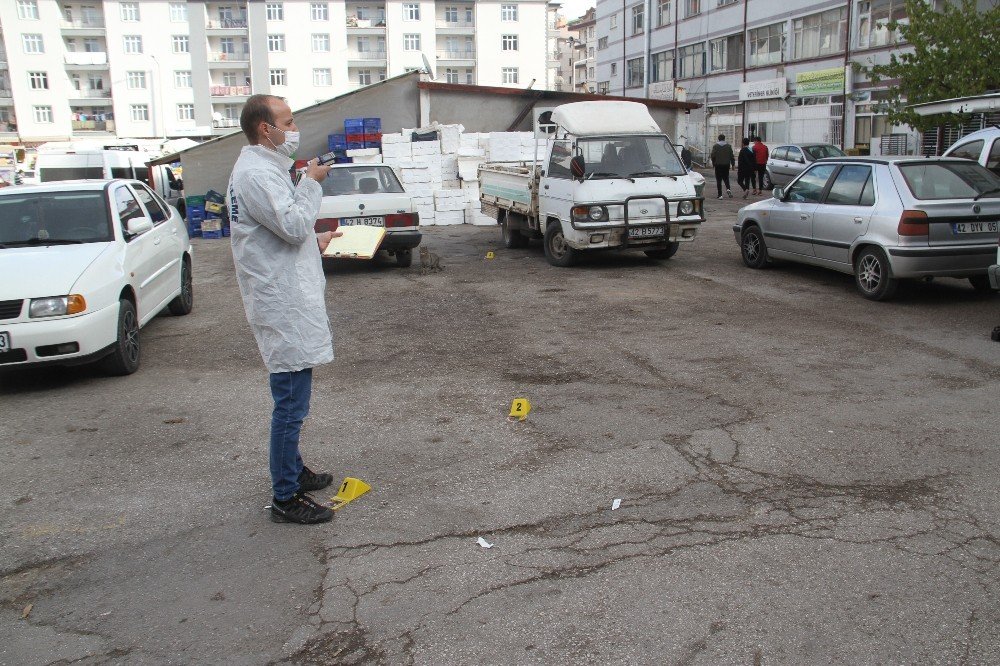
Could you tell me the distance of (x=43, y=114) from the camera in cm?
6838

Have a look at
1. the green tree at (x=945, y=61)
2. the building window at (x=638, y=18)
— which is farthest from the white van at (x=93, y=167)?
the building window at (x=638, y=18)

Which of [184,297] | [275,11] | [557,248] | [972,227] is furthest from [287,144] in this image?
[275,11]

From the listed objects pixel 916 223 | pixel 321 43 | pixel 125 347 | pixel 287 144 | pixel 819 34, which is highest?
pixel 321 43

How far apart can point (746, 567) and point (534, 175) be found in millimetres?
10224

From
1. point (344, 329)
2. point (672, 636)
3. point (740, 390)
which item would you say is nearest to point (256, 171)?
point (672, 636)

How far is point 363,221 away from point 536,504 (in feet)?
27.7

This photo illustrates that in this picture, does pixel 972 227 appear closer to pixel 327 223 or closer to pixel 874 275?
pixel 874 275

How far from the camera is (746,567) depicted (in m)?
3.51

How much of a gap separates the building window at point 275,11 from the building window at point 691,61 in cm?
3591

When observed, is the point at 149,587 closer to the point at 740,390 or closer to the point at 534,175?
the point at 740,390

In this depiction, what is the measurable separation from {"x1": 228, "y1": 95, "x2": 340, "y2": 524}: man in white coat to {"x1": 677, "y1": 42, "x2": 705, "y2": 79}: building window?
4807cm

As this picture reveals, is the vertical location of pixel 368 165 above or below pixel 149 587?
above

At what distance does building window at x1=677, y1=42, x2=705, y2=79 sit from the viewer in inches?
1885

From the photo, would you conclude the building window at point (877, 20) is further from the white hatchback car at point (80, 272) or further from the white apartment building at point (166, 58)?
the white apartment building at point (166, 58)
